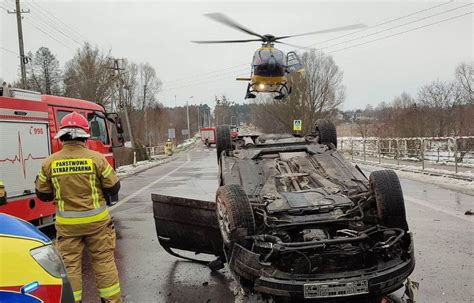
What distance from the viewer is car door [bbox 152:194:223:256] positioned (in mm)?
4977

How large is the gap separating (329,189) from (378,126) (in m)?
31.1

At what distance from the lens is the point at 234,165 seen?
5.78 m

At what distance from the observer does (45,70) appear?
42.4 m

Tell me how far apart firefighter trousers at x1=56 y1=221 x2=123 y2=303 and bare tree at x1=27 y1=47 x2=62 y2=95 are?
37.4m

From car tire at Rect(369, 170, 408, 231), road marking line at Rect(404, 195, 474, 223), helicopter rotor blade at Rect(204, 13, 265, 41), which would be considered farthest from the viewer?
helicopter rotor blade at Rect(204, 13, 265, 41)

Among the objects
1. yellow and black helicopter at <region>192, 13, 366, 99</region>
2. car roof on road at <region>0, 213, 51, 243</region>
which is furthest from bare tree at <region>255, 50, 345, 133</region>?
car roof on road at <region>0, 213, 51, 243</region>

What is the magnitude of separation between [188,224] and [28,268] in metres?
3.17

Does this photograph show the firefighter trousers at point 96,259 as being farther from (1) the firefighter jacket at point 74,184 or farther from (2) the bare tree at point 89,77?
(2) the bare tree at point 89,77

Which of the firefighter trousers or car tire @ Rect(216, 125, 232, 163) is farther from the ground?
car tire @ Rect(216, 125, 232, 163)

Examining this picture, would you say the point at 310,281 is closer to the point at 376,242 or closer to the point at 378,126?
the point at 376,242

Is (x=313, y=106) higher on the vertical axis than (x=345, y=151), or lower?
higher

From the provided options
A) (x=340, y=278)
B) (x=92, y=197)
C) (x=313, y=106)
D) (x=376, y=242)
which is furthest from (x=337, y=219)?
(x=313, y=106)

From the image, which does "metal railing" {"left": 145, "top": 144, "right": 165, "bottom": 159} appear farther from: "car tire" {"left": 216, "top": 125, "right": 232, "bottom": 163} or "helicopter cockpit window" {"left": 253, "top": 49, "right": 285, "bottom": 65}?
"car tire" {"left": 216, "top": 125, "right": 232, "bottom": 163}

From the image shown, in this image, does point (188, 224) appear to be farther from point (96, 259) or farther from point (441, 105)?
point (441, 105)
